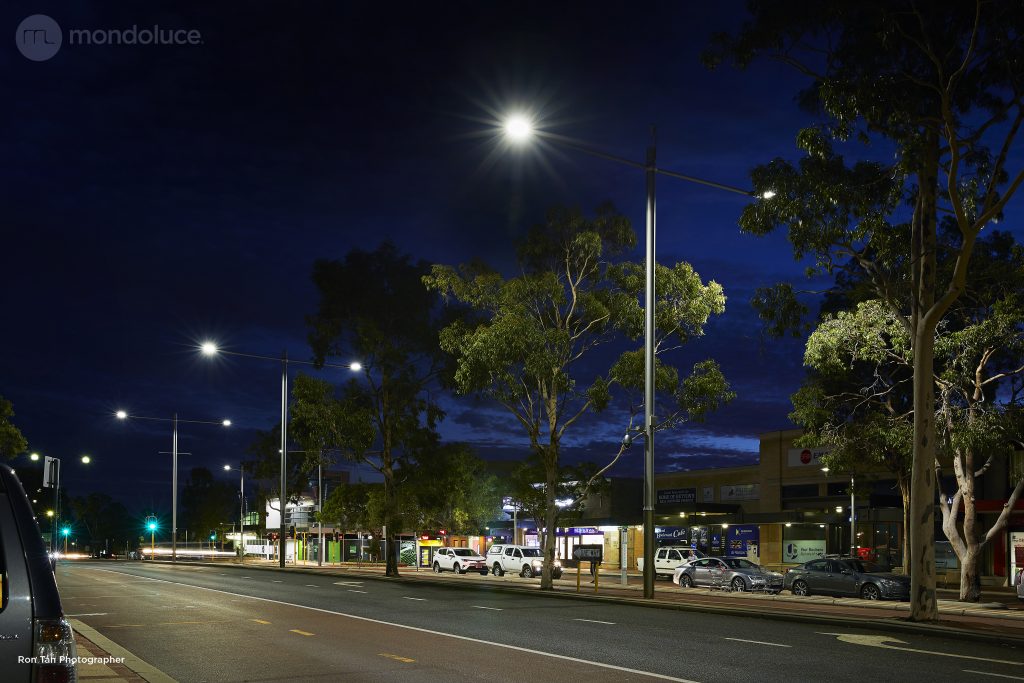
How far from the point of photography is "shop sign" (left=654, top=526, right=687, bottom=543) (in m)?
56.6

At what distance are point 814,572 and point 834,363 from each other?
773cm

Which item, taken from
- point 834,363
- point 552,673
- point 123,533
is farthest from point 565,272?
point 123,533

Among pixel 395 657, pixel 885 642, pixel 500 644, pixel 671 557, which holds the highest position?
pixel 395 657

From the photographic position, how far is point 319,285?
4588 centimetres

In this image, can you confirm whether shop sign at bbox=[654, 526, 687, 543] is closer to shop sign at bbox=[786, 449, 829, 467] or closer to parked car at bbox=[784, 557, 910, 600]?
shop sign at bbox=[786, 449, 829, 467]

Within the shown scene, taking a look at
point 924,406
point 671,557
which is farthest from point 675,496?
point 924,406

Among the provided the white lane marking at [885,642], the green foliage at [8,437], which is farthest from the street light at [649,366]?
the green foliage at [8,437]

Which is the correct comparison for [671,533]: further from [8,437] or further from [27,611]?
[27,611]

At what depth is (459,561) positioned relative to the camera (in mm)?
53438

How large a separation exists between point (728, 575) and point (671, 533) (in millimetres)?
20477

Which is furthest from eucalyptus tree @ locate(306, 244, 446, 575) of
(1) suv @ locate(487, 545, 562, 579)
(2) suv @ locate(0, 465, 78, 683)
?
(2) suv @ locate(0, 465, 78, 683)

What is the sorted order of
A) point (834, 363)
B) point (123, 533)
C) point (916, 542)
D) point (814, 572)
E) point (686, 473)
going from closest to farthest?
point (916, 542), point (834, 363), point (814, 572), point (686, 473), point (123, 533)

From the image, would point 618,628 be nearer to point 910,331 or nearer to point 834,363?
point 910,331

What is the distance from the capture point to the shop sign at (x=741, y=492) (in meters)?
62.3
